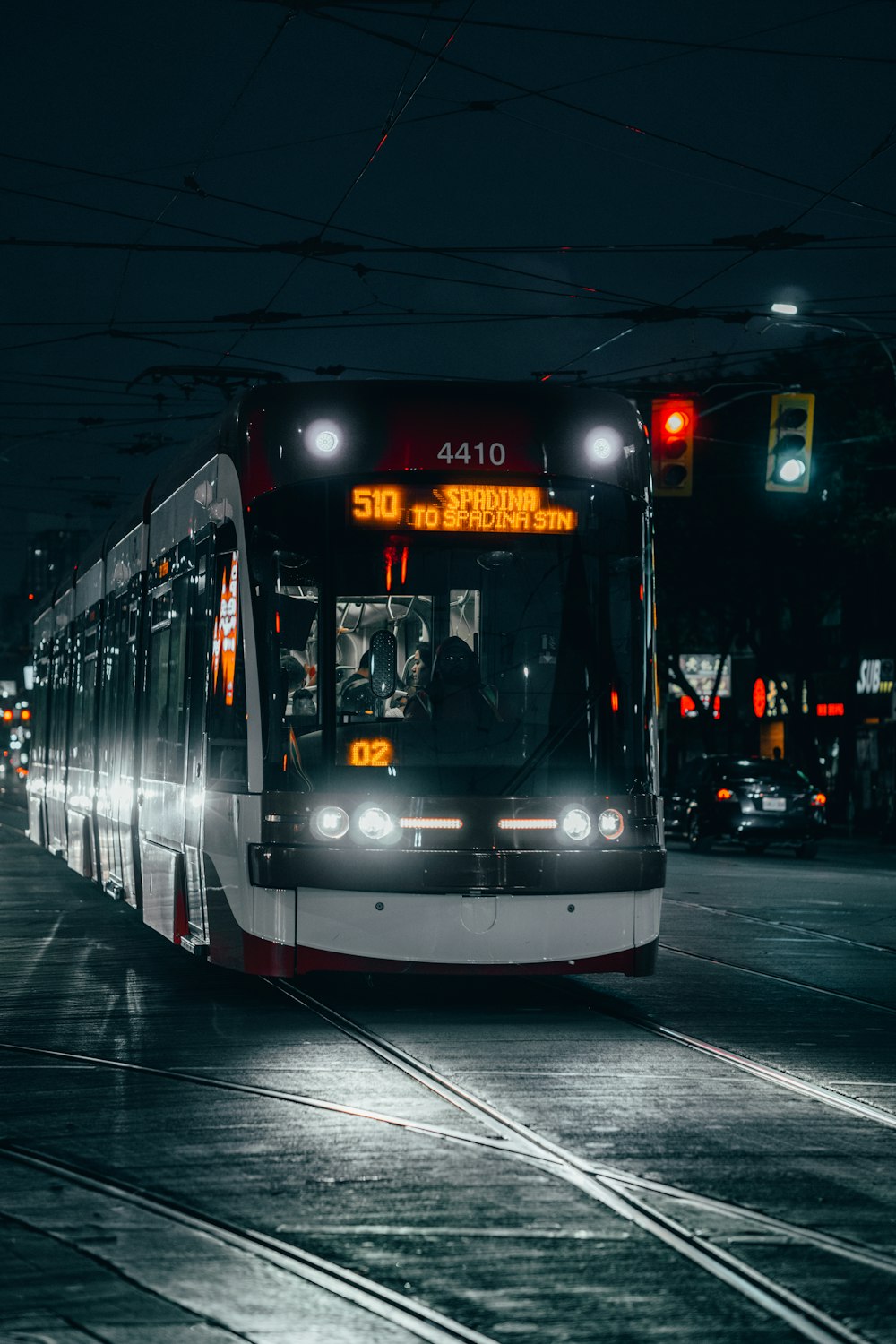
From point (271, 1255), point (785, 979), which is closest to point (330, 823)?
point (785, 979)

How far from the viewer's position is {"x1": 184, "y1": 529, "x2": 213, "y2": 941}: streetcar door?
39.0 ft

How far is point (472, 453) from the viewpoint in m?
11.1

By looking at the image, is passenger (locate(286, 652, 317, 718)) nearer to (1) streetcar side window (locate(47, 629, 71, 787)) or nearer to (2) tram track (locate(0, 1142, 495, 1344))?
(2) tram track (locate(0, 1142, 495, 1344))

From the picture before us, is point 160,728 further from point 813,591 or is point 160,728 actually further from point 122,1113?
point 813,591

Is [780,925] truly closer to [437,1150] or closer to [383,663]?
[383,663]

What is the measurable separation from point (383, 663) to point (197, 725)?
181 cm

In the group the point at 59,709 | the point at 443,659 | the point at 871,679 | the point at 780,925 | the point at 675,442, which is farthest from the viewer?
the point at 871,679

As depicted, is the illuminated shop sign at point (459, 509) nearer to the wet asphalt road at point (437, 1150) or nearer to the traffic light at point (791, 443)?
the wet asphalt road at point (437, 1150)

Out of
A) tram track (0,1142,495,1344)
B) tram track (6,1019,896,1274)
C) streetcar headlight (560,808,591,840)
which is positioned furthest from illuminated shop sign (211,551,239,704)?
tram track (0,1142,495,1344)

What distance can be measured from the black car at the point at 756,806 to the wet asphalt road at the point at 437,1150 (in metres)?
19.1

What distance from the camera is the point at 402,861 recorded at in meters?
10.4

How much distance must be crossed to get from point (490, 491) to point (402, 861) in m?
2.08

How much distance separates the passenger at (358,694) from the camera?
10633mm

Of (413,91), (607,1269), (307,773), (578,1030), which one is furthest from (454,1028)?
(413,91)
